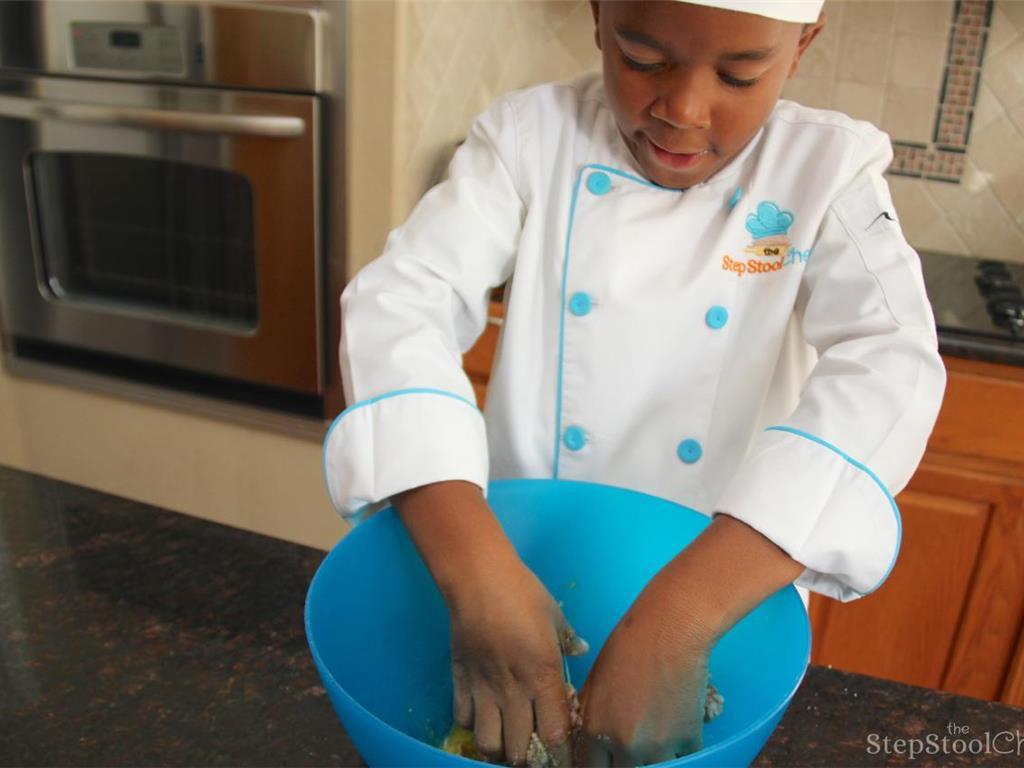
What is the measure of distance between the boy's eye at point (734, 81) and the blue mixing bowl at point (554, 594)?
0.92 ft

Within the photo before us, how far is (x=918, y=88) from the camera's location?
5.54ft

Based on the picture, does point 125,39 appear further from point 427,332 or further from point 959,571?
point 959,571

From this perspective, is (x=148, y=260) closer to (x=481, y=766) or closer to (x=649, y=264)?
(x=649, y=264)

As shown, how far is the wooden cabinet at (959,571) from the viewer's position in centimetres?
132

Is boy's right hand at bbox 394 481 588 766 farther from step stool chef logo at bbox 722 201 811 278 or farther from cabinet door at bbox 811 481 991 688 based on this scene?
cabinet door at bbox 811 481 991 688

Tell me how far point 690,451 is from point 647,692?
1.11 ft

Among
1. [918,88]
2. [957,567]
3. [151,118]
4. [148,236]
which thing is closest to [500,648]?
[957,567]

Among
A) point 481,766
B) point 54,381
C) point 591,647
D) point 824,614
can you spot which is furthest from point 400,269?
point 54,381

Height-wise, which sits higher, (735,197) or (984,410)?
(735,197)

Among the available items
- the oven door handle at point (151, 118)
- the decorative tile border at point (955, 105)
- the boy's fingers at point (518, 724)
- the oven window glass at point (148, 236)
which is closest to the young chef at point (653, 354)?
the boy's fingers at point (518, 724)

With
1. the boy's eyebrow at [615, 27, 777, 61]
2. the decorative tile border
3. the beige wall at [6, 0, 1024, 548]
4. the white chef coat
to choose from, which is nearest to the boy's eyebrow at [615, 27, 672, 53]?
the boy's eyebrow at [615, 27, 777, 61]

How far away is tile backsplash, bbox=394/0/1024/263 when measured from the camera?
1.62 meters

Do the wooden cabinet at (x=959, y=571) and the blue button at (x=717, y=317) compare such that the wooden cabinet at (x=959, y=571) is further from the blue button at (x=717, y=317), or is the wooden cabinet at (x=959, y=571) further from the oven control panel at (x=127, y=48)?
the oven control panel at (x=127, y=48)

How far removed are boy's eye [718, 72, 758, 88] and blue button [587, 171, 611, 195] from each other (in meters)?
0.18
